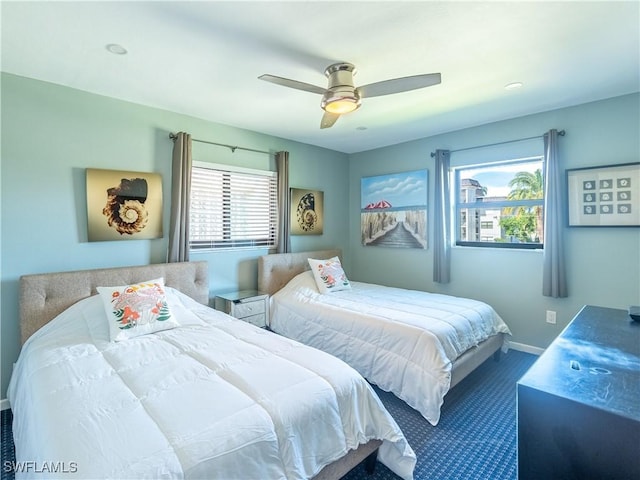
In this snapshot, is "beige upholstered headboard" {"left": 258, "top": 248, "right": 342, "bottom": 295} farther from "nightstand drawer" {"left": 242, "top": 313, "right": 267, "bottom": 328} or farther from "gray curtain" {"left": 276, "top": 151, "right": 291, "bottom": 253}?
"nightstand drawer" {"left": 242, "top": 313, "right": 267, "bottom": 328}

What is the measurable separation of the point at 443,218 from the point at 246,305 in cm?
256

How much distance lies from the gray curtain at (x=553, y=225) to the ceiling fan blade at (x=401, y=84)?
195 centimetres

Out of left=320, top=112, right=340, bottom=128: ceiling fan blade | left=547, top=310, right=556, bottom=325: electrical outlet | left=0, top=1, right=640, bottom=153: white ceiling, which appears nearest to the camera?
left=0, top=1, right=640, bottom=153: white ceiling

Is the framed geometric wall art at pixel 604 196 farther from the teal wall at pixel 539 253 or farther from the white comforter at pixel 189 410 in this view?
the white comforter at pixel 189 410

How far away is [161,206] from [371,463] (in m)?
2.74

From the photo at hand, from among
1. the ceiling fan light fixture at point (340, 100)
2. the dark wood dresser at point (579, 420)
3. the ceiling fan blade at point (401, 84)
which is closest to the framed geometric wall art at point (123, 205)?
the ceiling fan light fixture at point (340, 100)

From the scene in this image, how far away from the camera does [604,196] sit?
2898 millimetres

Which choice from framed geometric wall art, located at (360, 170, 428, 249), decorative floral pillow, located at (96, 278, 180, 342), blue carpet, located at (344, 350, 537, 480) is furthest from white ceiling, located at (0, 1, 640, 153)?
blue carpet, located at (344, 350, 537, 480)

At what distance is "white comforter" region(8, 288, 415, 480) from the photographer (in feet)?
3.48

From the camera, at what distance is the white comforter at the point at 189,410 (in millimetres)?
1060

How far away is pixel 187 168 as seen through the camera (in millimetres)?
3135

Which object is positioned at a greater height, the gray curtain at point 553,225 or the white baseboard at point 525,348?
the gray curtain at point 553,225

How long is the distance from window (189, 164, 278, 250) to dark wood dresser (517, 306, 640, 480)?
3.11m
